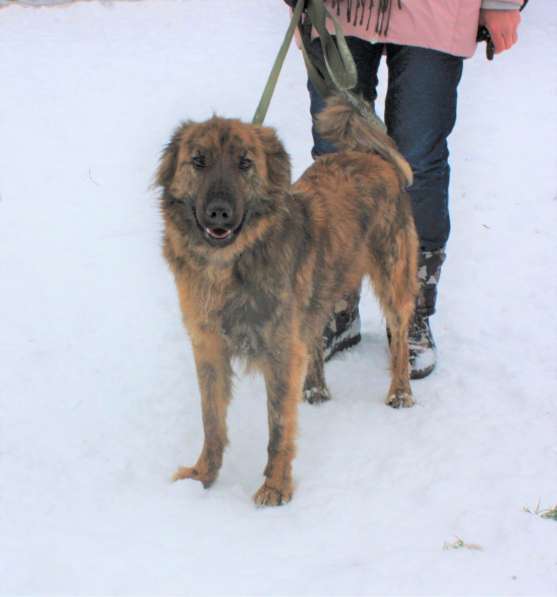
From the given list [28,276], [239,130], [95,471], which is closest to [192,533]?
[95,471]

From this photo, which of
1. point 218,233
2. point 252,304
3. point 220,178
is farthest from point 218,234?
point 252,304

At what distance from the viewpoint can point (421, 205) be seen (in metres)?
3.67

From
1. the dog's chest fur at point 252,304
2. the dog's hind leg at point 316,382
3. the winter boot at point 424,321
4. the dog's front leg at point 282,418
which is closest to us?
the dog's chest fur at point 252,304

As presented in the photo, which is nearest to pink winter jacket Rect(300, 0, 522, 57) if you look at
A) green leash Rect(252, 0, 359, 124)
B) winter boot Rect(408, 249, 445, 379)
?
green leash Rect(252, 0, 359, 124)

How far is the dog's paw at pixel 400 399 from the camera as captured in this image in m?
3.58

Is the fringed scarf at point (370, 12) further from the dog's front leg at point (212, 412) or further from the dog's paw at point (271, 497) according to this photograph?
the dog's paw at point (271, 497)

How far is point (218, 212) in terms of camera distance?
8.45ft

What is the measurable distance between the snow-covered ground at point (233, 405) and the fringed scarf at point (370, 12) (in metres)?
1.24

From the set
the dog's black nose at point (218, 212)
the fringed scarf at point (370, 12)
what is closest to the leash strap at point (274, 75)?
the fringed scarf at point (370, 12)

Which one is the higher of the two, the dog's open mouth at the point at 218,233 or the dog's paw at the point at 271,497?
the dog's open mouth at the point at 218,233

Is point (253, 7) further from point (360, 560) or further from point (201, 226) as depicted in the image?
point (360, 560)

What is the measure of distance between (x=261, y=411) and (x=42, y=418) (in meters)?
0.92

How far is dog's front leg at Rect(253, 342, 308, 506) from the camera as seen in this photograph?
2908 mm

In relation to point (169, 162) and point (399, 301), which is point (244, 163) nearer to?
point (169, 162)
